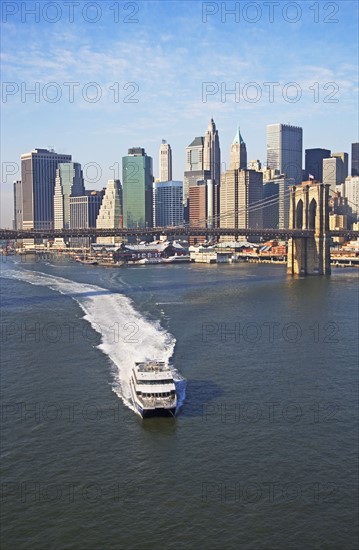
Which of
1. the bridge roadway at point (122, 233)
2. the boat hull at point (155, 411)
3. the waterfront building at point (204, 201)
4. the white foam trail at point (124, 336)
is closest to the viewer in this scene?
the boat hull at point (155, 411)

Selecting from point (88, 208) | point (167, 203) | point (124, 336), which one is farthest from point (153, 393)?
point (88, 208)

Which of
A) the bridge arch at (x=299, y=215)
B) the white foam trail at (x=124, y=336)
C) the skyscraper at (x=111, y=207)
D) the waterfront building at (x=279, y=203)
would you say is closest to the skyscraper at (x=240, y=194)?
the waterfront building at (x=279, y=203)

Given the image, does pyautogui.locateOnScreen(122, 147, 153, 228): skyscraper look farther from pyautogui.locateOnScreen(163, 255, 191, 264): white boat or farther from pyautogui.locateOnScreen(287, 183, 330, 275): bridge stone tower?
pyautogui.locateOnScreen(287, 183, 330, 275): bridge stone tower

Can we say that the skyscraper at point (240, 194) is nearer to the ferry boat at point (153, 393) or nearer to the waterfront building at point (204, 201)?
the waterfront building at point (204, 201)

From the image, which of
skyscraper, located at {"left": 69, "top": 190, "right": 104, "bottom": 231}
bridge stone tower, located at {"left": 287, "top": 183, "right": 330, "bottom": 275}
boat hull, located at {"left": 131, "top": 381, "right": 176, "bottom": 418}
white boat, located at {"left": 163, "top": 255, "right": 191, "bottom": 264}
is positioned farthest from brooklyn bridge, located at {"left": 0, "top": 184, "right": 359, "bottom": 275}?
skyscraper, located at {"left": 69, "top": 190, "right": 104, "bottom": 231}

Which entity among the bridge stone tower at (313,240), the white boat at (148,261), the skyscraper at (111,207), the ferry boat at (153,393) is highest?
the skyscraper at (111,207)

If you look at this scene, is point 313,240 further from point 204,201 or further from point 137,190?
point 137,190

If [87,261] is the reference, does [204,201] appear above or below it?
above

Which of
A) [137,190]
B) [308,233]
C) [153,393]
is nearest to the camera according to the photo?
[153,393]
